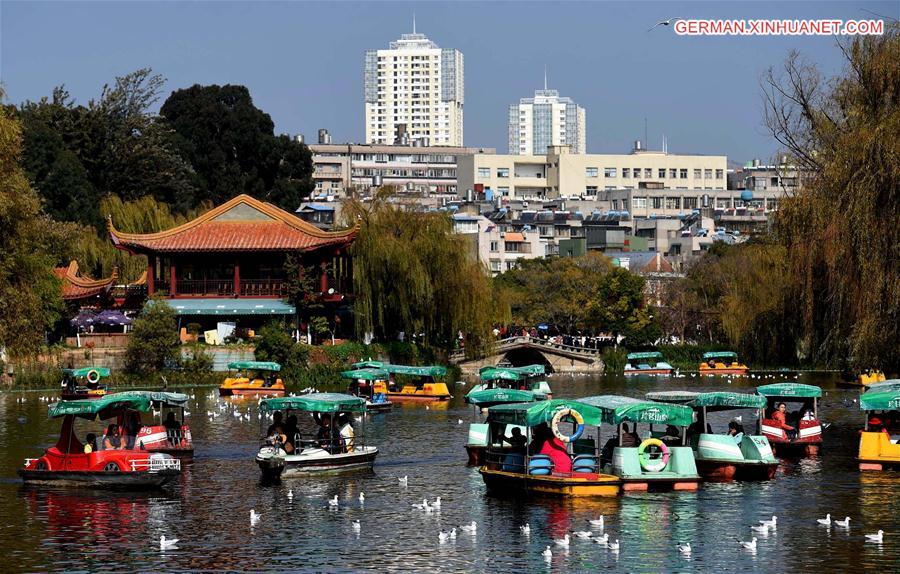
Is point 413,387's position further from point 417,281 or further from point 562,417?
point 562,417

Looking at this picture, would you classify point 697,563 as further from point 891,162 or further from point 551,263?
point 551,263

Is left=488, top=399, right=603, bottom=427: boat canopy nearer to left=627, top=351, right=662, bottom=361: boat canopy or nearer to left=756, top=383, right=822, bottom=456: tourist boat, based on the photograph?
left=756, top=383, right=822, bottom=456: tourist boat

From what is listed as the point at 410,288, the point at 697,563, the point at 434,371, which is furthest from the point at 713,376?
the point at 697,563

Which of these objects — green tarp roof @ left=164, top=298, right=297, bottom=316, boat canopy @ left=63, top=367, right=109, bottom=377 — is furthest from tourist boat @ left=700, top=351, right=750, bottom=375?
boat canopy @ left=63, top=367, right=109, bottom=377

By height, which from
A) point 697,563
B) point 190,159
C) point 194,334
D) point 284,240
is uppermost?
point 190,159

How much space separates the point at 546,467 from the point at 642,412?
2.75 meters

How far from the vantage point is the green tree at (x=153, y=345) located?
75.9 metres

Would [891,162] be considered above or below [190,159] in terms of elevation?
below

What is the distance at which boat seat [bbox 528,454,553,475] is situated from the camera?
3728 centimetres

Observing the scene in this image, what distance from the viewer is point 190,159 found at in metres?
123

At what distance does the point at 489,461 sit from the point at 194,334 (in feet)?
149

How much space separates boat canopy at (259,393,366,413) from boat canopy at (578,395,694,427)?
6861mm

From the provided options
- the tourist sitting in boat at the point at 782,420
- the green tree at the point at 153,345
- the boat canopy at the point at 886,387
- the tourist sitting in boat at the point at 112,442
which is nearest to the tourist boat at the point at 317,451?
the tourist sitting in boat at the point at 112,442

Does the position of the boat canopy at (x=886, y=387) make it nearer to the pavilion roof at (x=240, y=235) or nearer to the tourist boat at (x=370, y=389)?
the tourist boat at (x=370, y=389)
